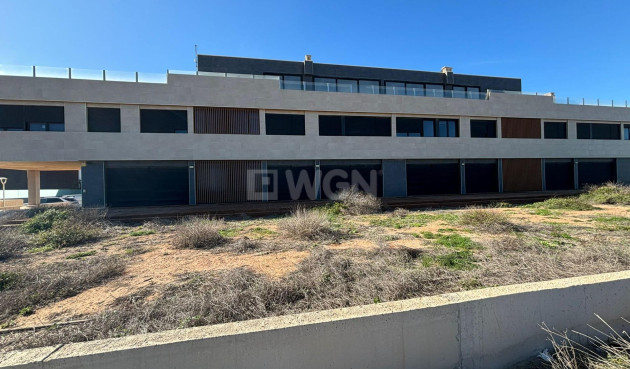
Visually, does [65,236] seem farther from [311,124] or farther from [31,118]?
[311,124]

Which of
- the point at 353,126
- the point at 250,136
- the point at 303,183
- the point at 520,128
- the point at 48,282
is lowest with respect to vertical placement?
the point at 48,282

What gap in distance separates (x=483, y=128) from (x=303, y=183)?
1638 centimetres

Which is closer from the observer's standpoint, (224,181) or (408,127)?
(224,181)

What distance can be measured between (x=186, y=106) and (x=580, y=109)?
34.1m

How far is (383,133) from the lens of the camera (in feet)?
76.3

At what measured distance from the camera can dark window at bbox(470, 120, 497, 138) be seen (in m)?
25.0

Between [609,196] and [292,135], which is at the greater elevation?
[292,135]

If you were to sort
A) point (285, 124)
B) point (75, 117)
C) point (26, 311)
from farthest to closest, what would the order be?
1. point (285, 124)
2. point (75, 117)
3. point (26, 311)

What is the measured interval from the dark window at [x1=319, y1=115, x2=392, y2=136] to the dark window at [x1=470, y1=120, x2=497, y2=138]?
303 inches

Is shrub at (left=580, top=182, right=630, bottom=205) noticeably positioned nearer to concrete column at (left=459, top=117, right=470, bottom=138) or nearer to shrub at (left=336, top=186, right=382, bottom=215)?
concrete column at (left=459, top=117, right=470, bottom=138)

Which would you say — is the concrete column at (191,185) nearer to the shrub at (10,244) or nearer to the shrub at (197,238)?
the shrub at (10,244)

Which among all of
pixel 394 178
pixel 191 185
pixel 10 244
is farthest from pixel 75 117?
pixel 394 178

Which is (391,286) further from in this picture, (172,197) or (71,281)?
(172,197)

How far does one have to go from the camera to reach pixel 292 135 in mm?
21312
